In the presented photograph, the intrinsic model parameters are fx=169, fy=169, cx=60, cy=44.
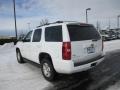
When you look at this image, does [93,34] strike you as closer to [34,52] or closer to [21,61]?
[34,52]

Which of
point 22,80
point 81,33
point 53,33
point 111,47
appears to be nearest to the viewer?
point 81,33

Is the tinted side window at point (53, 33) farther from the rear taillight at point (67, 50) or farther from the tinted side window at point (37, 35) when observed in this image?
the tinted side window at point (37, 35)

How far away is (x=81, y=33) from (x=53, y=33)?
982 millimetres

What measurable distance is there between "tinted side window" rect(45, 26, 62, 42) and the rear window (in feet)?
1.22

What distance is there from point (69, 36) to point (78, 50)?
52 cm

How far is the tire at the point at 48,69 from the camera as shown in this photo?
19.7 ft

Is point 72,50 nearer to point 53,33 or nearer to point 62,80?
point 53,33

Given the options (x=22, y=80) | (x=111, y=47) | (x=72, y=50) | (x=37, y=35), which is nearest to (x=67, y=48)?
(x=72, y=50)

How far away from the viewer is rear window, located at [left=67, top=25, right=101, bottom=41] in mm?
5437

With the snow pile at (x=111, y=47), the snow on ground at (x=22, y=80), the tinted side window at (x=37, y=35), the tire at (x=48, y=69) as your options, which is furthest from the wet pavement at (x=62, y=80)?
the snow pile at (x=111, y=47)

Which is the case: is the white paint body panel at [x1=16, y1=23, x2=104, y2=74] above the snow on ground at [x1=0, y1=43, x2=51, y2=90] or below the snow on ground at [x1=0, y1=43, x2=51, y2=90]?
above

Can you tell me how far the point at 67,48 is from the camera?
5.16 m

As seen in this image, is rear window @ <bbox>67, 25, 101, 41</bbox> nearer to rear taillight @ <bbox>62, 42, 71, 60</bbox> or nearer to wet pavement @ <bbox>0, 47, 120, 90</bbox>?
rear taillight @ <bbox>62, 42, 71, 60</bbox>

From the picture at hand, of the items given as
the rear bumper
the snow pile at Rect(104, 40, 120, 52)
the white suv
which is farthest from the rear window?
the snow pile at Rect(104, 40, 120, 52)
